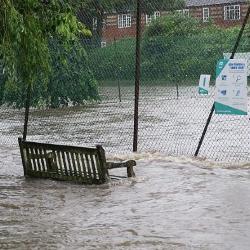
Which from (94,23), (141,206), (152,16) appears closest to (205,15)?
(152,16)

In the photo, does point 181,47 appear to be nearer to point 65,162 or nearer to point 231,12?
point 65,162

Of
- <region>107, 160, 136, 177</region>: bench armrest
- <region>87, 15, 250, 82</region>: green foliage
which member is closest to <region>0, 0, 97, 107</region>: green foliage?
<region>107, 160, 136, 177</region>: bench armrest

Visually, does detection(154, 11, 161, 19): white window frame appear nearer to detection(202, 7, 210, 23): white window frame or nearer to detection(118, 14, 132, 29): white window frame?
detection(118, 14, 132, 29): white window frame

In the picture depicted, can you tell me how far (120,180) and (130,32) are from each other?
285 inches

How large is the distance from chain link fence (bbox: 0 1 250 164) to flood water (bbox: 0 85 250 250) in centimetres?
113

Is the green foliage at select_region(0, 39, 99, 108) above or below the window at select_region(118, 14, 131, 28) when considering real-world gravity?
below

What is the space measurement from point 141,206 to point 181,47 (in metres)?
6.77

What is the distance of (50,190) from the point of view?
9.38m

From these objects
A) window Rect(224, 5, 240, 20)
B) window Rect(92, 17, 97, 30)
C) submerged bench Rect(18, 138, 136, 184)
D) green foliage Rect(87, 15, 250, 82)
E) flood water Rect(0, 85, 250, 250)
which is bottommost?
flood water Rect(0, 85, 250, 250)

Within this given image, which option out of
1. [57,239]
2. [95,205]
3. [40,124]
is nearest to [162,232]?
[57,239]

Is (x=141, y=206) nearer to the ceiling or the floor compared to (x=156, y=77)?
nearer to the floor

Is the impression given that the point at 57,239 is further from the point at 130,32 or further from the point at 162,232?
the point at 130,32

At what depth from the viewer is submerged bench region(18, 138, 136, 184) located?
30.8 feet

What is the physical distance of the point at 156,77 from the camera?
16.9m
